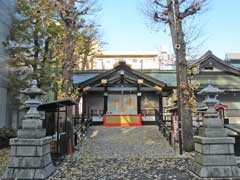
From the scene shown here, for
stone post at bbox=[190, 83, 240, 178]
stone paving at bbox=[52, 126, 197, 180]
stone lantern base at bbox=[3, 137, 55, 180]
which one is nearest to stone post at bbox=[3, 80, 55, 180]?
stone lantern base at bbox=[3, 137, 55, 180]

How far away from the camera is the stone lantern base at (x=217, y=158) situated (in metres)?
6.94

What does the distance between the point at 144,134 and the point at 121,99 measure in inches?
324

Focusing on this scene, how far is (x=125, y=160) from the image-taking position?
959cm

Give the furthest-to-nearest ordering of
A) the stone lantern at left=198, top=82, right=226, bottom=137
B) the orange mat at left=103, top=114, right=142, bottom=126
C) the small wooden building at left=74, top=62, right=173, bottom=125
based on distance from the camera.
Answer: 1. the small wooden building at left=74, top=62, right=173, bottom=125
2. the orange mat at left=103, top=114, right=142, bottom=126
3. the stone lantern at left=198, top=82, right=226, bottom=137

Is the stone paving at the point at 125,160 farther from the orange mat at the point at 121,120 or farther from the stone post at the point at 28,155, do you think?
the orange mat at the point at 121,120

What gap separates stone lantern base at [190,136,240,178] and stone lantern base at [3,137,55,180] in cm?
458

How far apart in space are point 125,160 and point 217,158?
3.75 meters

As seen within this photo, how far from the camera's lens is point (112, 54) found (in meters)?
59.5

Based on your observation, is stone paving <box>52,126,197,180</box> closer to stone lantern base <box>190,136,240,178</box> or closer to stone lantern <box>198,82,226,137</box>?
stone lantern base <box>190,136,240,178</box>

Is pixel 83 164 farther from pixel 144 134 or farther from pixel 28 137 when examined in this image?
pixel 144 134

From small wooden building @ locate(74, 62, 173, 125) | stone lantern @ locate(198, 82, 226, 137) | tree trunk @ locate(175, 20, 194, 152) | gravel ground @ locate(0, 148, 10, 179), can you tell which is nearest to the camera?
stone lantern @ locate(198, 82, 226, 137)

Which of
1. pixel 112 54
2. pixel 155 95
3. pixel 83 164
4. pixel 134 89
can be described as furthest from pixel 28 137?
pixel 112 54

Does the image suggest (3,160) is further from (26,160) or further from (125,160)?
(125,160)

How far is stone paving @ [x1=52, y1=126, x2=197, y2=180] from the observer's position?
24.0ft
